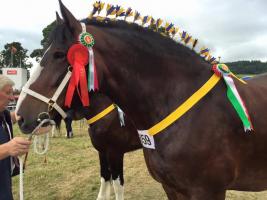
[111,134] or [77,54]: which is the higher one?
[77,54]

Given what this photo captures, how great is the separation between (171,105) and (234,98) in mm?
517

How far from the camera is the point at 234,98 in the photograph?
2324 mm

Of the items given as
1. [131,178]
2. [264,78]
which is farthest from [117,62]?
[131,178]

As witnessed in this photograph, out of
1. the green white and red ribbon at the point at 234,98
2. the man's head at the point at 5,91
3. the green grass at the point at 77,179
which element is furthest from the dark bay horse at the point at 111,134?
the green white and red ribbon at the point at 234,98

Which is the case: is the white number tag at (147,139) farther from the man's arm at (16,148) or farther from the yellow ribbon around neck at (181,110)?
the man's arm at (16,148)

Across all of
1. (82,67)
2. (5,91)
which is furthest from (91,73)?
(5,91)

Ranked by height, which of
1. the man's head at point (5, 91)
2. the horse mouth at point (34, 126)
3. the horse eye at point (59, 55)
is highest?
the horse eye at point (59, 55)

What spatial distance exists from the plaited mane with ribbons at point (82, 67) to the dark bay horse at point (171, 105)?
0.06 metres

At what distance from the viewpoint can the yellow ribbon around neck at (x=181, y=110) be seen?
230 cm

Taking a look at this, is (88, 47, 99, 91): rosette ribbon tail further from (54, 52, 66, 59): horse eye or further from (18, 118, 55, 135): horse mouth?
(18, 118, 55, 135): horse mouth

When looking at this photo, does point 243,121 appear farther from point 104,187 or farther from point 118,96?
point 104,187

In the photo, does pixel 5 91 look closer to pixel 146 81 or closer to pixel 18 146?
pixel 18 146

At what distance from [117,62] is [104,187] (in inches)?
124

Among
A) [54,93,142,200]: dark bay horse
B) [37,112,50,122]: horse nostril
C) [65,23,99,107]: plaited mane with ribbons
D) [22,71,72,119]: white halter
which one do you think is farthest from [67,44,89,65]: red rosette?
[54,93,142,200]: dark bay horse
